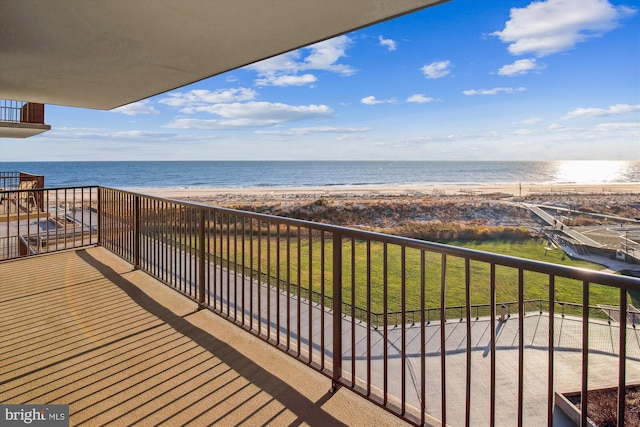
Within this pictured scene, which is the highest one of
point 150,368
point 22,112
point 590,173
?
point 590,173

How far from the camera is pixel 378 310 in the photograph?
9.00 metres

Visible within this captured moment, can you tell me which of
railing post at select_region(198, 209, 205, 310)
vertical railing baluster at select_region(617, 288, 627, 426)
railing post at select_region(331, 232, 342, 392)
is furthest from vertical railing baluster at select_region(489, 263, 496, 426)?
railing post at select_region(198, 209, 205, 310)

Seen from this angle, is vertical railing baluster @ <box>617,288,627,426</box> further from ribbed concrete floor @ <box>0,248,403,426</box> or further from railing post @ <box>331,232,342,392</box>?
railing post @ <box>331,232,342,392</box>

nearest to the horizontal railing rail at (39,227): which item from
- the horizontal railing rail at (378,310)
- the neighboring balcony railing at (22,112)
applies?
the horizontal railing rail at (378,310)

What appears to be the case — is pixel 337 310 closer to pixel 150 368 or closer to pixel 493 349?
pixel 493 349

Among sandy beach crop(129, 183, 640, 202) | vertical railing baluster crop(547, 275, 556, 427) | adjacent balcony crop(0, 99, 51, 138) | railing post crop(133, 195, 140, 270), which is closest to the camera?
vertical railing baluster crop(547, 275, 556, 427)

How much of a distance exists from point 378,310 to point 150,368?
24.6ft

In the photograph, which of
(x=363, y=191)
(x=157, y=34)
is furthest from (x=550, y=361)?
(x=363, y=191)

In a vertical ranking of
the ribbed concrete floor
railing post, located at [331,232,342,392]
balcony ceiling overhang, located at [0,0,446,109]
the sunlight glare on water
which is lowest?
the ribbed concrete floor

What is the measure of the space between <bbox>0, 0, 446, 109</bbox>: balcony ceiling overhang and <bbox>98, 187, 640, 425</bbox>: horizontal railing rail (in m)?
1.34

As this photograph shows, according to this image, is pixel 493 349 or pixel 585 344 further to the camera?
pixel 493 349

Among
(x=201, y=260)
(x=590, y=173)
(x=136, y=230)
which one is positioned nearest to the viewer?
(x=201, y=260)

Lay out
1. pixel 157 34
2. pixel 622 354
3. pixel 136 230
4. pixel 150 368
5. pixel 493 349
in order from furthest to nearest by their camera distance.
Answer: pixel 136 230 < pixel 157 34 < pixel 150 368 < pixel 493 349 < pixel 622 354

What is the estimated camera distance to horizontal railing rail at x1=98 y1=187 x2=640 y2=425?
132 cm
